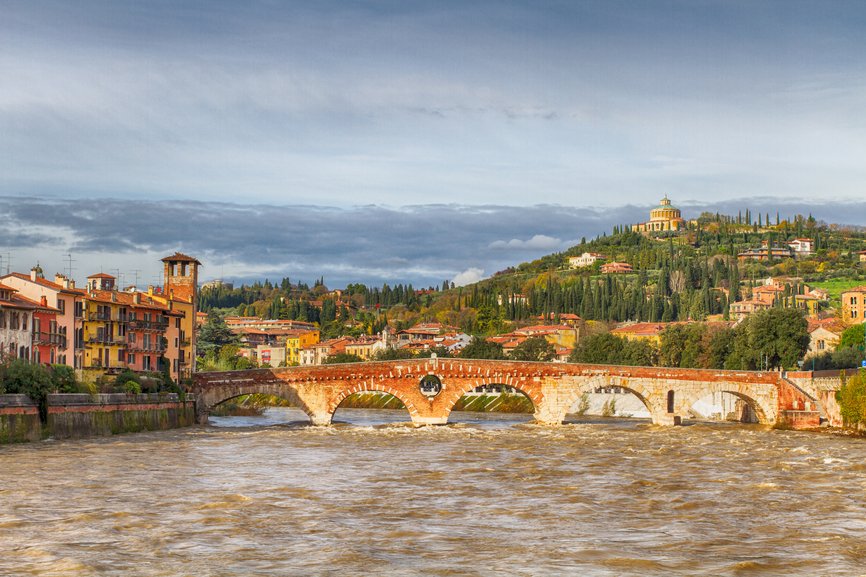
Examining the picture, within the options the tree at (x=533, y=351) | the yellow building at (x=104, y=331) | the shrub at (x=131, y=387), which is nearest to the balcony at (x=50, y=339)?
the yellow building at (x=104, y=331)

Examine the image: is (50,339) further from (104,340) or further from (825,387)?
(825,387)

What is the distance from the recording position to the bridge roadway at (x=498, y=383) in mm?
74938

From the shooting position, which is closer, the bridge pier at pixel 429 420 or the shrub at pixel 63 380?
the shrub at pixel 63 380

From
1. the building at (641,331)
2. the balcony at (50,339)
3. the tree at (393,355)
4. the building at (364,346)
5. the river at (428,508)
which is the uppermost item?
the building at (641,331)

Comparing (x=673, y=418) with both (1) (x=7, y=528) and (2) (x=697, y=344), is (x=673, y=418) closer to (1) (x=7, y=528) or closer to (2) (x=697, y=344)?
(2) (x=697, y=344)

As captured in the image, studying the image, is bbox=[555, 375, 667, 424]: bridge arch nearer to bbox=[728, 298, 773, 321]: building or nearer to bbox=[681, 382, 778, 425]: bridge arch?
bbox=[681, 382, 778, 425]: bridge arch

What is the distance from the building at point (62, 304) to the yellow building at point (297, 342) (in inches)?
4102

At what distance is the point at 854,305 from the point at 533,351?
4709 cm

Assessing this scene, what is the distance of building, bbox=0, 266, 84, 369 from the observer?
6812cm

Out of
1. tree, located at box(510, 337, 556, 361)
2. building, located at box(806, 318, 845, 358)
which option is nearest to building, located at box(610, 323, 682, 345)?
tree, located at box(510, 337, 556, 361)

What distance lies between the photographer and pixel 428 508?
→ 110ft

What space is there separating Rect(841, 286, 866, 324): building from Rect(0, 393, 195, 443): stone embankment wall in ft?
325

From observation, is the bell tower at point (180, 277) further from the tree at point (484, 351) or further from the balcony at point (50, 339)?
the tree at point (484, 351)

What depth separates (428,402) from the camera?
76000mm
